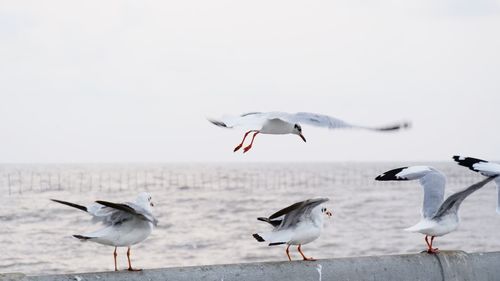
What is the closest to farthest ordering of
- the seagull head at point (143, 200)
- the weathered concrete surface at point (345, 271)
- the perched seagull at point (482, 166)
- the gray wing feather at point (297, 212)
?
the weathered concrete surface at point (345, 271), the seagull head at point (143, 200), the gray wing feather at point (297, 212), the perched seagull at point (482, 166)

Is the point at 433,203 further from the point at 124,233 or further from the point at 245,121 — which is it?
the point at 124,233

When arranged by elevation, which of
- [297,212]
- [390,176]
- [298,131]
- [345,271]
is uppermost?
[298,131]

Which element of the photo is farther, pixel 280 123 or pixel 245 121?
pixel 280 123

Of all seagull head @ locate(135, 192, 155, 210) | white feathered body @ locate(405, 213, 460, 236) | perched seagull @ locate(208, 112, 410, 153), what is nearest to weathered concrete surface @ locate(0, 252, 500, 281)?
white feathered body @ locate(405, 213, 460, 236)

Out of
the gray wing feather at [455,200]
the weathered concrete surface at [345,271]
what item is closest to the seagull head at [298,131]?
the weathered concrete surface at [345,271]

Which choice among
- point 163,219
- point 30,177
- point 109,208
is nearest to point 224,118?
point 109,208

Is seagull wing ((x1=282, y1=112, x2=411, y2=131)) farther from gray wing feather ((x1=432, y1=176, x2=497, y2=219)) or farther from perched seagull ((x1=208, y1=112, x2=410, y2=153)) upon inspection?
gray wing feather ((x1=432, y1=176, x2=497, y2=219))

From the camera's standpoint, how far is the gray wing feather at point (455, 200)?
6703 millimetres

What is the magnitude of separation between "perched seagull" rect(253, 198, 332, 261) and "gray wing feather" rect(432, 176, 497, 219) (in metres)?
1.09

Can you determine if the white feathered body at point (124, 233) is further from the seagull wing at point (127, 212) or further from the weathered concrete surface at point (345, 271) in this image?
the weathered concrete surface at point (345, 271)

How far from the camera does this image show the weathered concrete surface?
5.58m

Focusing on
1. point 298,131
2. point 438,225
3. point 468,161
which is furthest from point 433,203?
point 298,131

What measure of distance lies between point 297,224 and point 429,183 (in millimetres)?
1494

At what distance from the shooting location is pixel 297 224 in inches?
254
